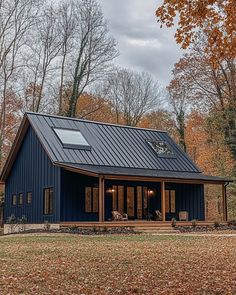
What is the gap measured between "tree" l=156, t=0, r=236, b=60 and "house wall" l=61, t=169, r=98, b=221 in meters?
13.2

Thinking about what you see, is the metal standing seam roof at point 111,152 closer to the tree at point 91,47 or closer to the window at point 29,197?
the window at point 29,197

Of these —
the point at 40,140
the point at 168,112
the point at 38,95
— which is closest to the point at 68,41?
the point at 38,95

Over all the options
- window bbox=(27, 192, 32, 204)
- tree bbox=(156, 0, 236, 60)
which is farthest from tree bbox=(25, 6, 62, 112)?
tree bbox=(156, 0, 236, 60)

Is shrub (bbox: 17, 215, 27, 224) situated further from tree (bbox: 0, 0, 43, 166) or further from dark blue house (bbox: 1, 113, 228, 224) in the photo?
tree (bbox: 0, 0, 43, 166)

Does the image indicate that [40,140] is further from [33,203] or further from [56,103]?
[56,103]

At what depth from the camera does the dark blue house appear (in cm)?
2088

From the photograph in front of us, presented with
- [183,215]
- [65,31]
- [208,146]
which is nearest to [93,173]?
[183,215]

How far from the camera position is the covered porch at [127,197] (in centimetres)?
2091

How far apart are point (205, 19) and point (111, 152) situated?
49.9ft

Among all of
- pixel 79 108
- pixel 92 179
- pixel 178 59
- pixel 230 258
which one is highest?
pixel 178 59

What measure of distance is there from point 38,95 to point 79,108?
13.5 ft

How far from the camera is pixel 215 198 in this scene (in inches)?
1275

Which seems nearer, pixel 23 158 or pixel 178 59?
pixel 23 158

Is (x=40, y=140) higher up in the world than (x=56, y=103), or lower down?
lower down
